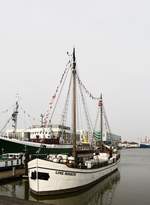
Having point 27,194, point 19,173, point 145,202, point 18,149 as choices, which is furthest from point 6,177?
point 18,149

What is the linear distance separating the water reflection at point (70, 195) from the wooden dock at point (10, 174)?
1636mm

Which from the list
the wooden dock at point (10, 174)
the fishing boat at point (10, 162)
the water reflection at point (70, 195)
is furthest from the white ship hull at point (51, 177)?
the fishing boat at point (10, 162)

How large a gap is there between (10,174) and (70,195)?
11.2 m

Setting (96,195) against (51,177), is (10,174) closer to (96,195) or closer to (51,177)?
(51,177)

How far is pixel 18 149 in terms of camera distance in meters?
60.4

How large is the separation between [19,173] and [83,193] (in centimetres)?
1114

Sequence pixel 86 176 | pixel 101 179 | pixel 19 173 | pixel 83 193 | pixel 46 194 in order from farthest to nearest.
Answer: pixel 101 179 → pixel 19 173 → pixel 86 176 → pixel 83 193 → pixel 46 194

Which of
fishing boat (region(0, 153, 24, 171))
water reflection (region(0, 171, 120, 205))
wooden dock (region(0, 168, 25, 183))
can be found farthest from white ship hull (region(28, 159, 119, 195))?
fishing boat (region(0, 153, 24, 171))

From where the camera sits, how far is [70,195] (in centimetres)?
3294

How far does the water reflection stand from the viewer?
30.9 meters

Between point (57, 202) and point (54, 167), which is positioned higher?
point (54, 167)

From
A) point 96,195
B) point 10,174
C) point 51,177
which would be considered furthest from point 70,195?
point 10,174

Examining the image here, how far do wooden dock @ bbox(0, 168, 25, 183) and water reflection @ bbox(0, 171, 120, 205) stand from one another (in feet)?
5.37

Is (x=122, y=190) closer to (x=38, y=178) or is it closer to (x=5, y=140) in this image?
(x=38, y=178)
